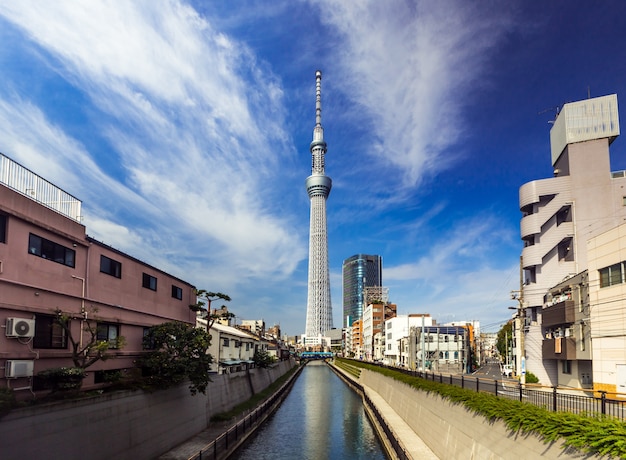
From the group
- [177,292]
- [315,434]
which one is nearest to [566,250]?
[315,434]

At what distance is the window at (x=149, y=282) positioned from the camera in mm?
30328

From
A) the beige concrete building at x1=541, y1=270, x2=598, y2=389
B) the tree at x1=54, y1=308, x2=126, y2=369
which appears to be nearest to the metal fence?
the beige concrete building at x1=541, y1=270, x2=598, y2=389

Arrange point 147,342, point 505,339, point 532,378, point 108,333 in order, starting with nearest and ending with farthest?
point 108,333, point 147,342, point 532,378, point 505,339

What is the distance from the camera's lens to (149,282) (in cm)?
3095

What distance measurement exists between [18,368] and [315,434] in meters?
27.3

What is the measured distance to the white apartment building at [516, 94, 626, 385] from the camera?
48562 millimetres

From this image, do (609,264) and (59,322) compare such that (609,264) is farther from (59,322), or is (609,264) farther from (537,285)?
(59,322)

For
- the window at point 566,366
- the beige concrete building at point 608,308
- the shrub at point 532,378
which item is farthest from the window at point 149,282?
the shrub at point 532,378

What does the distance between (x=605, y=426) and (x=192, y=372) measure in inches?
861

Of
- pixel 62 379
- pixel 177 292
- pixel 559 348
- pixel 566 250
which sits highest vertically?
pixel 566 250

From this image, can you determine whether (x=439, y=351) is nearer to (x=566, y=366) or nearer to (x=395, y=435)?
(x=566, y=366)

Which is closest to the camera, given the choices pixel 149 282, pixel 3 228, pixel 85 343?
pixel 3 228

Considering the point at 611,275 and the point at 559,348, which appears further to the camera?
the point at 559,348

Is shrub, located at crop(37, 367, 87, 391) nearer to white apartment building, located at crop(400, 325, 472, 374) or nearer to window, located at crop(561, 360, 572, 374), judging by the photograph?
window, located at crop(561, 360, 572, 374)
